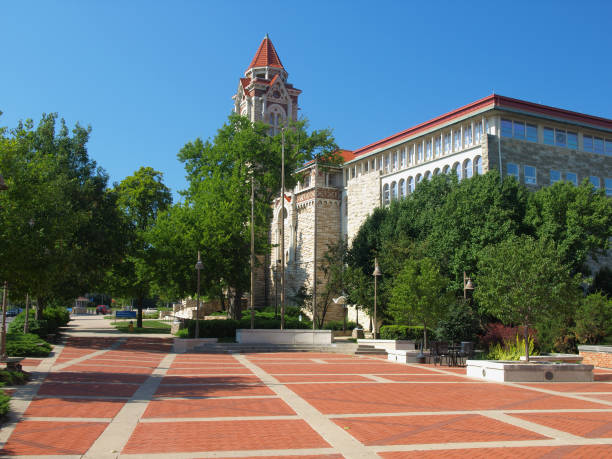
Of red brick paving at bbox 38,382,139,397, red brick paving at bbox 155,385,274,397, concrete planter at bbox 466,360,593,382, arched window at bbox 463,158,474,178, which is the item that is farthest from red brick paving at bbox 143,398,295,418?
arched window at bbox 463,158,474,178

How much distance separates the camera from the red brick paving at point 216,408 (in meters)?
10.8

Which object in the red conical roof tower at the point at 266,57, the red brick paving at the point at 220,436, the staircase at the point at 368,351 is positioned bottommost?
the staircase at the point at 368,351

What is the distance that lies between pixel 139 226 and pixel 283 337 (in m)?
21.6

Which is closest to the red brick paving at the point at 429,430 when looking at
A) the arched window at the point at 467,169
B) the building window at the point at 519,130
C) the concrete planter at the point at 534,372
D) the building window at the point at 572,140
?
the concrete planter at the point at 534,372

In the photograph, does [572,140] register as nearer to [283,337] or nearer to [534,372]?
[283,337]

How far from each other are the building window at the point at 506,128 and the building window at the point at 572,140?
17.8ft

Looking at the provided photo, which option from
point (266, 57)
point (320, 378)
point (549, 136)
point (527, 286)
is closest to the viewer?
point (320, 378)

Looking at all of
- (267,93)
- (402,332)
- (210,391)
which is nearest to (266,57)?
(267,93)

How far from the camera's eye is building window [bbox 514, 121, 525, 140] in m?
38.4

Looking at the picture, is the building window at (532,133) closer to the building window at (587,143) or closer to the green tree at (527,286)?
the building window at (587,143)

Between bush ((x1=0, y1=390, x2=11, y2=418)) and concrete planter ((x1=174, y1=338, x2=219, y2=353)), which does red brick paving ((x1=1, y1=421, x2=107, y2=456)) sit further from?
concrete planter ((x1=174, y1=338, x2=219, y2=353))

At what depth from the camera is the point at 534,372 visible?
17.8m

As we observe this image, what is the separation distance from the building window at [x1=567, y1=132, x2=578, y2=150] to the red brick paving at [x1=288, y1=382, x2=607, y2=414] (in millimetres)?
29408

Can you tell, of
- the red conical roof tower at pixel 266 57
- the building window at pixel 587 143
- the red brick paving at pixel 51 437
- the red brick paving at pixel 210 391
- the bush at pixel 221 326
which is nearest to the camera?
the red brick paving at pixel 51 437
